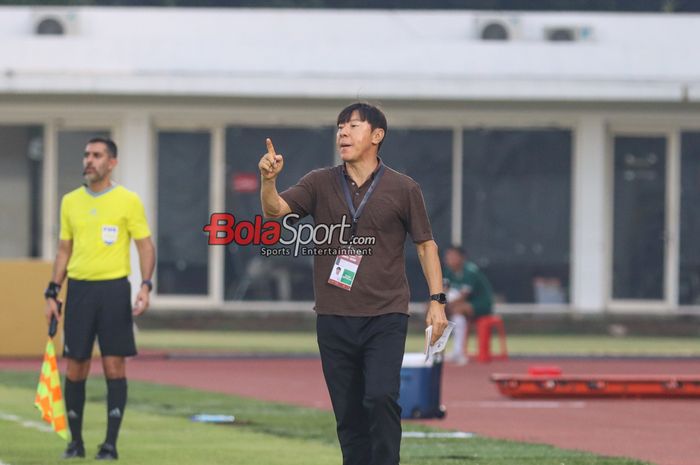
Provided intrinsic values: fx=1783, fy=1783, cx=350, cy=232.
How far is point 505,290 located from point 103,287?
60.7ft

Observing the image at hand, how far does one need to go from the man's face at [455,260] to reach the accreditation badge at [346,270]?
49.0 ft

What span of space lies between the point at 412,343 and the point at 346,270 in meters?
Answer: 18.4

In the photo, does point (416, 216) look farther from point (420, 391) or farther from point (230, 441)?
point (420, 391)

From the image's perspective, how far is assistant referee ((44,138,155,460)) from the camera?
1192 cm

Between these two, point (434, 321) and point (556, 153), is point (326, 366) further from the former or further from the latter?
point (556, 153)

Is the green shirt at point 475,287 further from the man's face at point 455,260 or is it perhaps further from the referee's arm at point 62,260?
the referee's arm at point 62,260

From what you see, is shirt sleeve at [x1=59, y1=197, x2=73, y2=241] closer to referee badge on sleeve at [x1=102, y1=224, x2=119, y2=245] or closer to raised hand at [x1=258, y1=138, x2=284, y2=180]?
referee badge on sleeve at [x1=102, y1=224, x2=119, y2=245]

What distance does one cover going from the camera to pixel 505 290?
29.9 metres

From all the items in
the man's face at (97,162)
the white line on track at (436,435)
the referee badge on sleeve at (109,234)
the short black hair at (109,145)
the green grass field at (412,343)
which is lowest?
the green grass field at (412,343)

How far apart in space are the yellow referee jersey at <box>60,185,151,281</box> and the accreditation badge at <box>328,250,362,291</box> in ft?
10.7

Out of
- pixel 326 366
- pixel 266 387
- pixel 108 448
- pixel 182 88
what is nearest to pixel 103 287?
pixel 108 448

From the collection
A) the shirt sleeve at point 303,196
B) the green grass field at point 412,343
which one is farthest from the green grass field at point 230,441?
the green grass field at point 412,343

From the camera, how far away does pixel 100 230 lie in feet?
39.2

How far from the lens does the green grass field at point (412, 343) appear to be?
25.8 meters
